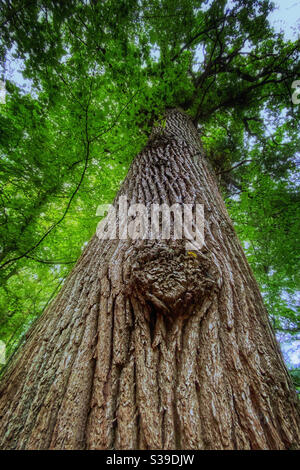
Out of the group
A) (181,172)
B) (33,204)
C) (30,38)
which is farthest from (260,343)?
(30,38)

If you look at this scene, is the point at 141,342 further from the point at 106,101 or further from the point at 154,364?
the point at 106,101

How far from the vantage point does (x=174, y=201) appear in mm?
1651

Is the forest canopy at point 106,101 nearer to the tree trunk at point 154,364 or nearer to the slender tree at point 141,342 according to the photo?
the slender tree at point 141,342

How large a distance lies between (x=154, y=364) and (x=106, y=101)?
2548 millimetres

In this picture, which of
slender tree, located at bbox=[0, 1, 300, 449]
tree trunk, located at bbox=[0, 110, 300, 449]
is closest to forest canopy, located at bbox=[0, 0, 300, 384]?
slender tree, located at bbox=[0, 1, 300, 449]

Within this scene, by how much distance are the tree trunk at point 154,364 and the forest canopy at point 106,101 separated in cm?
57

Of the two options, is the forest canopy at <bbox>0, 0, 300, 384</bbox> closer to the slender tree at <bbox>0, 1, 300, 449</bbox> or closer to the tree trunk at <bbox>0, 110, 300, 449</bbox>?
the slender tree at <bbox>0, 1, 300, 449</bbox>

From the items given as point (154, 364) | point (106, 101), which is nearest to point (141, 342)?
point (154, 364)

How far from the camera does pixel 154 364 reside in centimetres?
82

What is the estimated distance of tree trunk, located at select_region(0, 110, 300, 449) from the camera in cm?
67

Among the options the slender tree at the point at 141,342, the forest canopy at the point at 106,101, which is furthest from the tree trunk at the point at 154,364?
the forest canopy at the point at 106,101

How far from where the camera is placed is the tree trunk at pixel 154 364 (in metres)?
0.67
